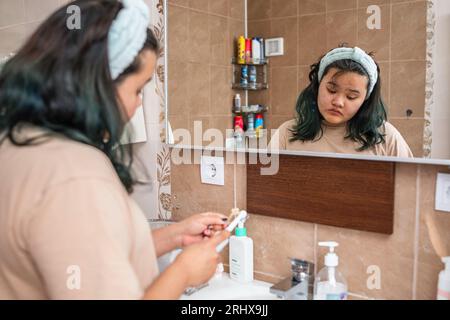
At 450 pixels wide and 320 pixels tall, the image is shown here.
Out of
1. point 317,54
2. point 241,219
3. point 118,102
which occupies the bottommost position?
point 241,219

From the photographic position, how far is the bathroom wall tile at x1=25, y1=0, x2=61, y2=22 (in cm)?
181

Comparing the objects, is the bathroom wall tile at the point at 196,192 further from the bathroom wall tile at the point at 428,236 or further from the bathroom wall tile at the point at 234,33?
the bathroom wall tile at the point at 428,236

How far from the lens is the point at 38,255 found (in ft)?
2.20

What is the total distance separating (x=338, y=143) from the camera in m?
1.14

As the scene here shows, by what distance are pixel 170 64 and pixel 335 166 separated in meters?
0.63

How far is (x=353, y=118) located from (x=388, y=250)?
33 cm

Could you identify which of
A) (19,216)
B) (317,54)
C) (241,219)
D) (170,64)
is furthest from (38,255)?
(170,64)

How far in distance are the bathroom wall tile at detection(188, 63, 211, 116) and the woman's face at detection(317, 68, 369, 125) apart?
378 millimetres

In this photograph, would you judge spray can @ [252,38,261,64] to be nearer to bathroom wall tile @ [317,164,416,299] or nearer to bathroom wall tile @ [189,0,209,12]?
bathroom wall tile @ [189,0,209,12]

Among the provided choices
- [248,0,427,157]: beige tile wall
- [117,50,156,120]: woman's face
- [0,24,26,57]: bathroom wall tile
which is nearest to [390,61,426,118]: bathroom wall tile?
[248,0,427,157]: beige tile wall

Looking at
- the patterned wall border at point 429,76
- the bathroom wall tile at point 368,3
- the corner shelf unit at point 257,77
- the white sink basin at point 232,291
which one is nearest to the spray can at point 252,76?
the corner shelf unit at point 257,77

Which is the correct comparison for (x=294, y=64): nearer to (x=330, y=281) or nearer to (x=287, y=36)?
(x=287, y=36)
